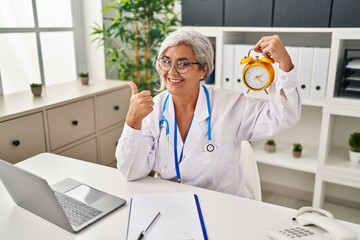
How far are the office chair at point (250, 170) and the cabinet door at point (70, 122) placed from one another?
1.16 meters

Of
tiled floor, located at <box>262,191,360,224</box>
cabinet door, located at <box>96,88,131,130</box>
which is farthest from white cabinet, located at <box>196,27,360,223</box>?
cabinet door, located at <box>96,88,131,130</box>

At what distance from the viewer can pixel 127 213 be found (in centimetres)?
112

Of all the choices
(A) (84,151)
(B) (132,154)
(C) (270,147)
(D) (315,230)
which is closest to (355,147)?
(C) (270,147)

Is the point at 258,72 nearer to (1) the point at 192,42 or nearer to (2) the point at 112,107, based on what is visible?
(1) the point at 192,42

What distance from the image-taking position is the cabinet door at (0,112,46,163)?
→ 1741 mm

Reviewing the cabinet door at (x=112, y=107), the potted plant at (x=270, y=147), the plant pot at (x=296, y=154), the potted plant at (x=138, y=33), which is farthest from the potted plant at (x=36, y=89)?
the plant pot at (x=296, y=154)

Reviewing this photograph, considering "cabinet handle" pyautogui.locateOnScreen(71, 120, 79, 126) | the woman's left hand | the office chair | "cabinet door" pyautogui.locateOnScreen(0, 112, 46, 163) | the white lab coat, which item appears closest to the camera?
the woman's left hand

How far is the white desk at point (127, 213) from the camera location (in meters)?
1.01

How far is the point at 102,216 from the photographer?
1.10 metres

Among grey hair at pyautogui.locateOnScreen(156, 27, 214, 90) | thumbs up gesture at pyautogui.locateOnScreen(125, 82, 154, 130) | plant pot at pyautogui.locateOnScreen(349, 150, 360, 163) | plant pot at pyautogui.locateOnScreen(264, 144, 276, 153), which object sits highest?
grey hair at pyautogui.locateOnScreen(156, 27, 214, 90)

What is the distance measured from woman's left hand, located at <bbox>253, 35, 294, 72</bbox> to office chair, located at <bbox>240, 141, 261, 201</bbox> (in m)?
0.44

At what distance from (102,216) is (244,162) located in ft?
2.34

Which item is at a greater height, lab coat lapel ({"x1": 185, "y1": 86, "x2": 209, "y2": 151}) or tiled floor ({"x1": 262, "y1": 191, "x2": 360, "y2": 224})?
lab coat lapel ({"x1": 185, "y1": 86, "x2": 209, "y2": 151})

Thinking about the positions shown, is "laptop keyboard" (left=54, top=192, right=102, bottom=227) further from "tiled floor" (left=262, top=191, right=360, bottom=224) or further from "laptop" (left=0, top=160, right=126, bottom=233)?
"tiled floor" (left=262, top=191, right=360, bottom=224)
